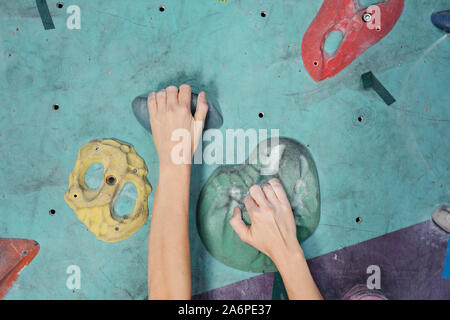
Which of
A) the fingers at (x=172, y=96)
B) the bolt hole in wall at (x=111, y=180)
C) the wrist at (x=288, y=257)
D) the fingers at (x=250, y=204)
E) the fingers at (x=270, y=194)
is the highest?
the fingers at (x=172, y=96)

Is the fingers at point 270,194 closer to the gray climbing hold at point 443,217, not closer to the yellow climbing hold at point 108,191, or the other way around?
the yellow climbing hold at point 108,191

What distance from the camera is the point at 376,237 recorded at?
4.96 ft

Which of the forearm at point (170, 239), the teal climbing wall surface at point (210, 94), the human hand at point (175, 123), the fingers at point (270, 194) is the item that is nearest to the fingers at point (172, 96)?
the human hand at point (175, 123)

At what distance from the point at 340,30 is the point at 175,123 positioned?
0.83 meters

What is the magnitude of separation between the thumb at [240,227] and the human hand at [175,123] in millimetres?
290

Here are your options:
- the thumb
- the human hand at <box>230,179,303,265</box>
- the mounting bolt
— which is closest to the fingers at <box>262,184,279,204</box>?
the human hand at <box>230,179,303,265</box>

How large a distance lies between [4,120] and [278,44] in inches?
48.0

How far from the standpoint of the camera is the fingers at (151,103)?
140cm

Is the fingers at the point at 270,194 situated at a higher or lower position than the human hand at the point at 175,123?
lower

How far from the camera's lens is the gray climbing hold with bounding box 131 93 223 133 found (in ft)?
4.75

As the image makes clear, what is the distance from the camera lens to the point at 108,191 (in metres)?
1.42

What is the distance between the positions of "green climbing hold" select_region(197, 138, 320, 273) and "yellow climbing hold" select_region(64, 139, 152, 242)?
26 cm

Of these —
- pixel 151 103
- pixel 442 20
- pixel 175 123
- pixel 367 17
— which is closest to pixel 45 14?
pixel 151 103
